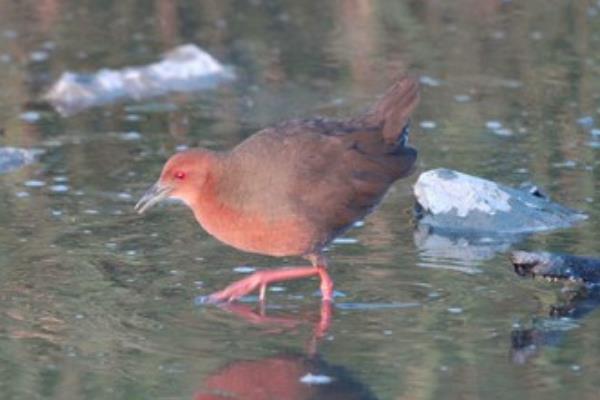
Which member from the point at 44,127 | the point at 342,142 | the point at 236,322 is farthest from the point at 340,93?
the point at 236,322

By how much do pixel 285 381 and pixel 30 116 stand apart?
17.4 feet

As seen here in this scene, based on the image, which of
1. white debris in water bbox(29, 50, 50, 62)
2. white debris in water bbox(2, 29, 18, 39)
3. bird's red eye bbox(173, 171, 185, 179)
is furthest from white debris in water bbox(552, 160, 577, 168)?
white debris in water bbox(2, 29, 18, 39)

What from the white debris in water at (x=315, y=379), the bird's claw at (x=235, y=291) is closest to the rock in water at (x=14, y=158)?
the bird's claw at (x=235, y=291)

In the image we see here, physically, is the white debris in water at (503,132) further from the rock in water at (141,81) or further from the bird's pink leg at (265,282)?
the bird's pink leg at (265,282)

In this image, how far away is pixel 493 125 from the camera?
10789 mm

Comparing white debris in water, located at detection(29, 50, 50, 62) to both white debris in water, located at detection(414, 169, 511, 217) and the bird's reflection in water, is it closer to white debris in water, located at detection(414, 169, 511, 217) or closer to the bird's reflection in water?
white debris in water, located at detection(414, 169, 511, 217)

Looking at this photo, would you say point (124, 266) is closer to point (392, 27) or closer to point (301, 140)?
point (301, 140)

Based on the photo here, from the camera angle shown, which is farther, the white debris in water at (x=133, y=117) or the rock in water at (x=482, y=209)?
the white debris in water at (x=133, y=117)

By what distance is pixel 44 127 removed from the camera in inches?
427

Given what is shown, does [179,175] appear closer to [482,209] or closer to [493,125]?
[482,209]

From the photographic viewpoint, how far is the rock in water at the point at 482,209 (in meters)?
8.50

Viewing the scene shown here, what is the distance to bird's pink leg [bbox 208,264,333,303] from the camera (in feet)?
23.6

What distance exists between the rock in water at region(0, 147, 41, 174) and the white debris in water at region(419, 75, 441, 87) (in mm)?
3271

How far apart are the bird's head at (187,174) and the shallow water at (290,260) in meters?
0.43
